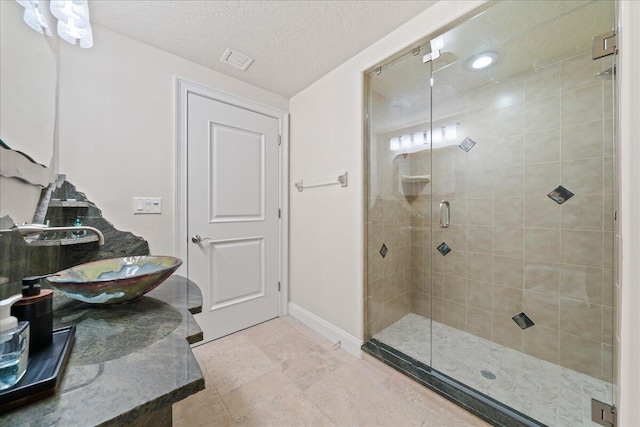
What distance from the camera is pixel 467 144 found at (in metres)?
2.01

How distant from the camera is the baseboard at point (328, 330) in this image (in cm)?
177

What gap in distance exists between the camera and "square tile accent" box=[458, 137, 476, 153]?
1990mm

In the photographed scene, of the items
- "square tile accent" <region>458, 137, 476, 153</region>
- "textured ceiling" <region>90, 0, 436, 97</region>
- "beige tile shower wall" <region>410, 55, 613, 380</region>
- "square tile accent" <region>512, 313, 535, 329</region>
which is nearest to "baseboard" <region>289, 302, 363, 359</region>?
"beige tile shower wall" <region>410, 55, 613, 380</region>

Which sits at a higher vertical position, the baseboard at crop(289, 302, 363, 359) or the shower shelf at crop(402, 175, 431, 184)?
the shower shelf at crop(402, 175, 431, 184)

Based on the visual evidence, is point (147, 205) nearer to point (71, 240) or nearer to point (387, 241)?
point (71, 240)

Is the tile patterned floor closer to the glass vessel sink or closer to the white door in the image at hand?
the white door

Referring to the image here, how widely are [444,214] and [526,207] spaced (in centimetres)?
55

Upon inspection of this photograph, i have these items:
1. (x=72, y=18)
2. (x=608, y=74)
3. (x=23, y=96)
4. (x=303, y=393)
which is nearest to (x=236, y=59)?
(x=72, y=18)

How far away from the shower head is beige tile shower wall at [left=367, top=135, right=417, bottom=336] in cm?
113

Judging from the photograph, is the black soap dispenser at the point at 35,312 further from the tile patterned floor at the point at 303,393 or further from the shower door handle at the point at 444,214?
the shower door handle at the point at 444,214

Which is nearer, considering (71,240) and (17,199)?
(17,199)

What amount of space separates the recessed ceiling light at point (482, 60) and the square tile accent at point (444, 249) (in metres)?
1.41

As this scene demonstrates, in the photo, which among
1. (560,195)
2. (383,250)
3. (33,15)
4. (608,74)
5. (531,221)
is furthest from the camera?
(383,250)

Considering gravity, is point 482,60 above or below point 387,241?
above
